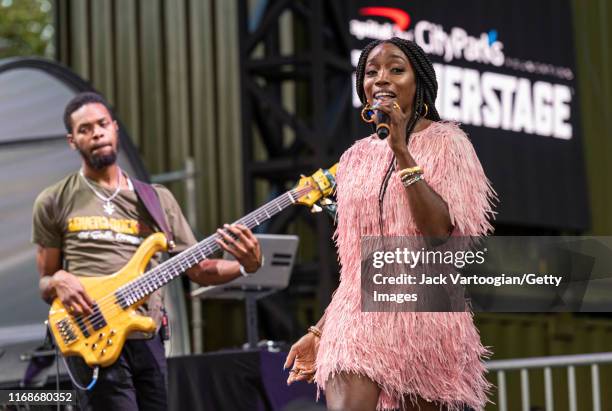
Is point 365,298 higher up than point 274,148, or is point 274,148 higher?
point 274,148

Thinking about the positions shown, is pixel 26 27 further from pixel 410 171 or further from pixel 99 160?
pixel 410 171

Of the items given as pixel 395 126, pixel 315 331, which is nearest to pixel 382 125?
pixel 395 126

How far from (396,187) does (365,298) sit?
1.06 ft

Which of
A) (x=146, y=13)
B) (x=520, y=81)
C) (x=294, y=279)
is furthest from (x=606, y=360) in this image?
(x=146, y=13)

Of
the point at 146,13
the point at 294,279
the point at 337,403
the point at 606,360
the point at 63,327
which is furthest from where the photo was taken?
the point at 146,13

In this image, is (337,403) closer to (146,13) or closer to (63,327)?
(63,327)

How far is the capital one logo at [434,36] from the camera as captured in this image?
949 centimetres

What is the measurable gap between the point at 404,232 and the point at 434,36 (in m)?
6.94

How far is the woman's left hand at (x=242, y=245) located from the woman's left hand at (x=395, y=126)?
6.28 feet

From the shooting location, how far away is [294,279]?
906 centimetres

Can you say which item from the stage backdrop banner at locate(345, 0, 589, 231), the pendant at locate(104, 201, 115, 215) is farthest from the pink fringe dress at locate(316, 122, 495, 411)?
the stage backdrop banner at locate(345, 0, 589, 231)

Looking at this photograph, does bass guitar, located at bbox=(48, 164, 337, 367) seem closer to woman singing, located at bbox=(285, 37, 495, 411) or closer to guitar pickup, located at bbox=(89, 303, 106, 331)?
guitar pickup, located at bbox=(89, 303, 106, 331)

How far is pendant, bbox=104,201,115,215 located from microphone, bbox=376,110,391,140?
2.28 metres

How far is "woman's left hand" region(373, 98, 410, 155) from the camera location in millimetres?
3090
